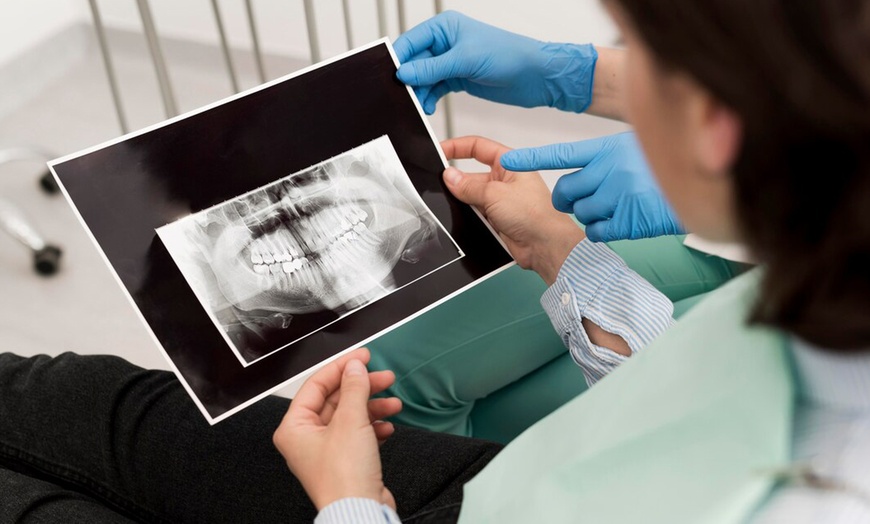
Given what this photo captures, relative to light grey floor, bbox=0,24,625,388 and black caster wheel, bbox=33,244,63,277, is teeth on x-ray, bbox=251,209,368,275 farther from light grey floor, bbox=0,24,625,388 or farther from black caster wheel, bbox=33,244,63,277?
black caster wheel, bbox=33,244,63,277

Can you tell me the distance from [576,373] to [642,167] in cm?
27

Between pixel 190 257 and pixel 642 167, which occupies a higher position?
pixel 190 257

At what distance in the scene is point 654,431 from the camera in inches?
20.6

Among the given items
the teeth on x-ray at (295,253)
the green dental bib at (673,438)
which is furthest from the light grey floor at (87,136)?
the green dental bib at (673,438)

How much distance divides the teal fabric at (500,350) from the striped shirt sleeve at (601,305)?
130 millimetres

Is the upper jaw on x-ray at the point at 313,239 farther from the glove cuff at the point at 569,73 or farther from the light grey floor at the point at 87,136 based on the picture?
the light grey floor at the point at 87,136

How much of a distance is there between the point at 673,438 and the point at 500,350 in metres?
0.50

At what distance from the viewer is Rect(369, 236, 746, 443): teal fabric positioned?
3.31 ft

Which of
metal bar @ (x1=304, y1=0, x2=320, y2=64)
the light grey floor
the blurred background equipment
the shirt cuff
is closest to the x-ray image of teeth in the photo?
the shirt cuff

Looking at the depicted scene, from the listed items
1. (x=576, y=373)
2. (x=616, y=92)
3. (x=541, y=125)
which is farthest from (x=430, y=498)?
(x=541, y=125)

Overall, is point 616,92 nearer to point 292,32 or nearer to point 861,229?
point 861,229

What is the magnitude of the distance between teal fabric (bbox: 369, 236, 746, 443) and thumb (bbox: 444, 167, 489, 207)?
0.16 m

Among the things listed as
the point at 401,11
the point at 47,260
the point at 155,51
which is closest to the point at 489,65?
the point at 401,11

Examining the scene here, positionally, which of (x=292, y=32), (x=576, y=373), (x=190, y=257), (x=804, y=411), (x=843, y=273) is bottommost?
(x=576, y=373)
